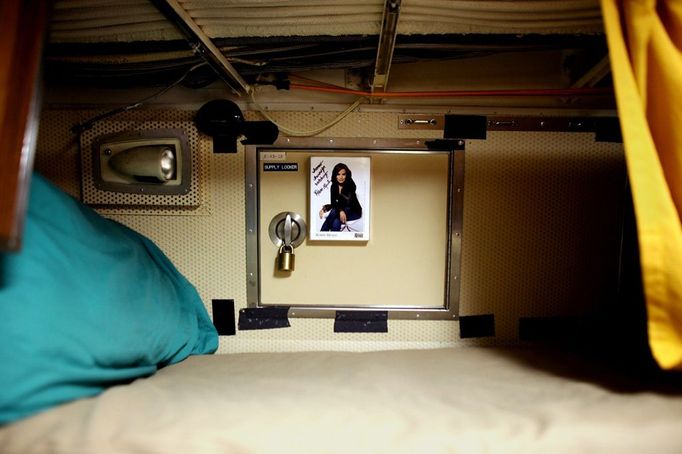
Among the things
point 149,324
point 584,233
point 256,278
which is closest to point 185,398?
point 149,324

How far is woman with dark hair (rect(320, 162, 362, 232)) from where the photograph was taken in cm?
120

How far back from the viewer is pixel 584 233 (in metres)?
1.22

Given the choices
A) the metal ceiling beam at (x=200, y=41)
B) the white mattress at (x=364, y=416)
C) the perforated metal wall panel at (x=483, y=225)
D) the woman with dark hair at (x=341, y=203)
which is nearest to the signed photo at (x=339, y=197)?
the woman with dark hair at (x=341, y=203)

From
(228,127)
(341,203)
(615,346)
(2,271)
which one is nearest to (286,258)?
(341,203)

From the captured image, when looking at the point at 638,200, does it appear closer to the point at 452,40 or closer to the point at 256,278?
the point at 452,40

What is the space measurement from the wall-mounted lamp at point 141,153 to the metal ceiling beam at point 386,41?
2.26 ft

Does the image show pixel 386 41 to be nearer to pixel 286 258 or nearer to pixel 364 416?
pixel 286 258

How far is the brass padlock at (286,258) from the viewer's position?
3.89 feet

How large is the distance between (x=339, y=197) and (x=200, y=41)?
604 mm

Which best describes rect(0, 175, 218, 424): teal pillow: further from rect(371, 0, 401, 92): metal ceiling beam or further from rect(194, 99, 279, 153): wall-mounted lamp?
rect(371, 0, 401, 92): metal ceiling beam

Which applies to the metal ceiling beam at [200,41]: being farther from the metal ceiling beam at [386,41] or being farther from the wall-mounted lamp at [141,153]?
the metal ceiling beam at [386,41]

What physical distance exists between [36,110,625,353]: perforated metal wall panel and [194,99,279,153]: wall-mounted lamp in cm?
4

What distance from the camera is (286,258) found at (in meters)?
1.19

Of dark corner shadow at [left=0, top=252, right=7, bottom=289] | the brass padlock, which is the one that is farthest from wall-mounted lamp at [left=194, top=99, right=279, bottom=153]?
dark corner shadow at [left=0, top=252, right=7, bottom=289]
